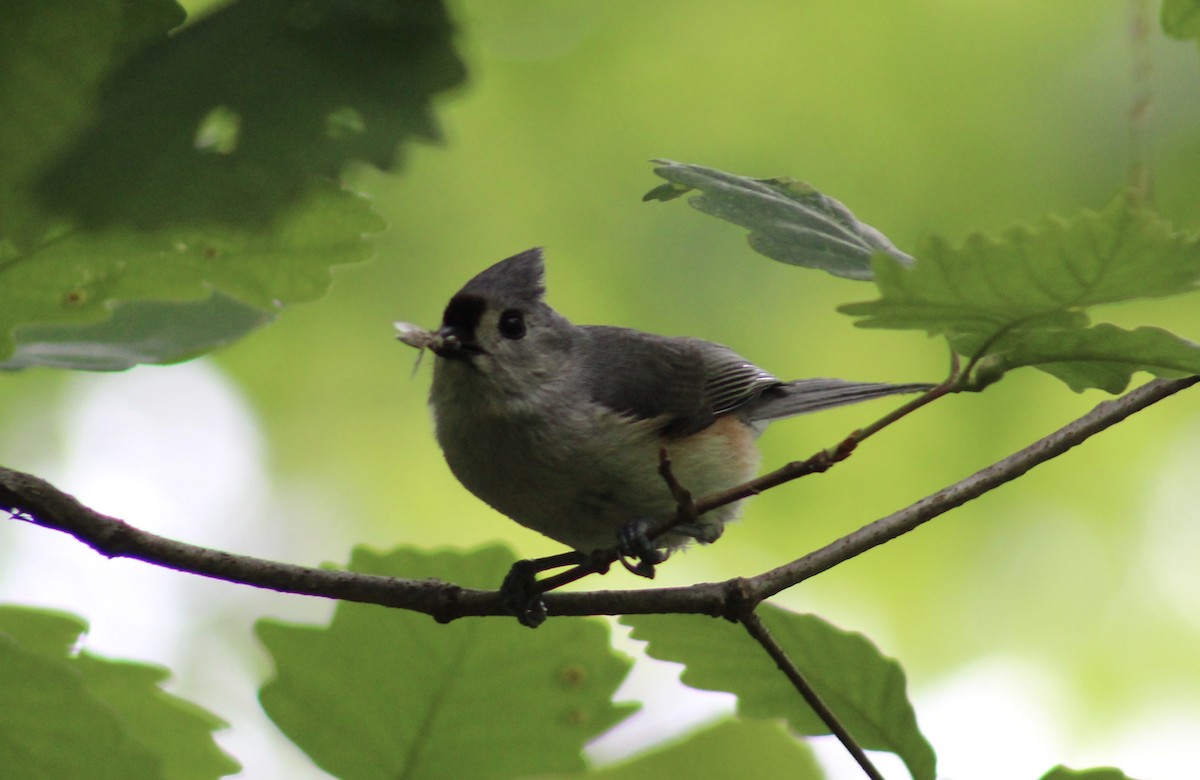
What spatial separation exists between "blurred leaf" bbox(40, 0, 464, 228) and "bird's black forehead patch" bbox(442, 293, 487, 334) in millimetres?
2059

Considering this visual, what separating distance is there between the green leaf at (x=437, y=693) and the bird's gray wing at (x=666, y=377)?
1052mm

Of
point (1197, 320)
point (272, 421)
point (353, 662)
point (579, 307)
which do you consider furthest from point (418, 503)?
point (353, 662)

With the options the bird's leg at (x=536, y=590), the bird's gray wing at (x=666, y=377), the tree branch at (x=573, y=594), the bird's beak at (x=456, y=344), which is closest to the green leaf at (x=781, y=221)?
the tree branch at (x=573, y=594)

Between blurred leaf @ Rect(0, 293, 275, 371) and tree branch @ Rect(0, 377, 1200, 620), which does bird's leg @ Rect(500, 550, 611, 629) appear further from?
blurred leaf @ Rect(0, 293, 275, 371)

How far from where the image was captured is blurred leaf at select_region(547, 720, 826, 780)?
1727 mm

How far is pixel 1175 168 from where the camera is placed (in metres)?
4.93

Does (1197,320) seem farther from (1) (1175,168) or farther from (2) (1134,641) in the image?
(2) (1134,641)

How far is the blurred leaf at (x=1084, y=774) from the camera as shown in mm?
1489

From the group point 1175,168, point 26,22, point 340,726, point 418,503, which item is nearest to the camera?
point 26,22

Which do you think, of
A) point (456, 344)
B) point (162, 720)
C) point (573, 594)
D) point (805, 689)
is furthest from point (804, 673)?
point (456, 344)

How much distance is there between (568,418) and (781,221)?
1329mm

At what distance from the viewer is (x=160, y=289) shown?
1658 millimetres

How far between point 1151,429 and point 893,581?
4.62ft

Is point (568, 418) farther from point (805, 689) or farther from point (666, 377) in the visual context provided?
point (805, 689)
